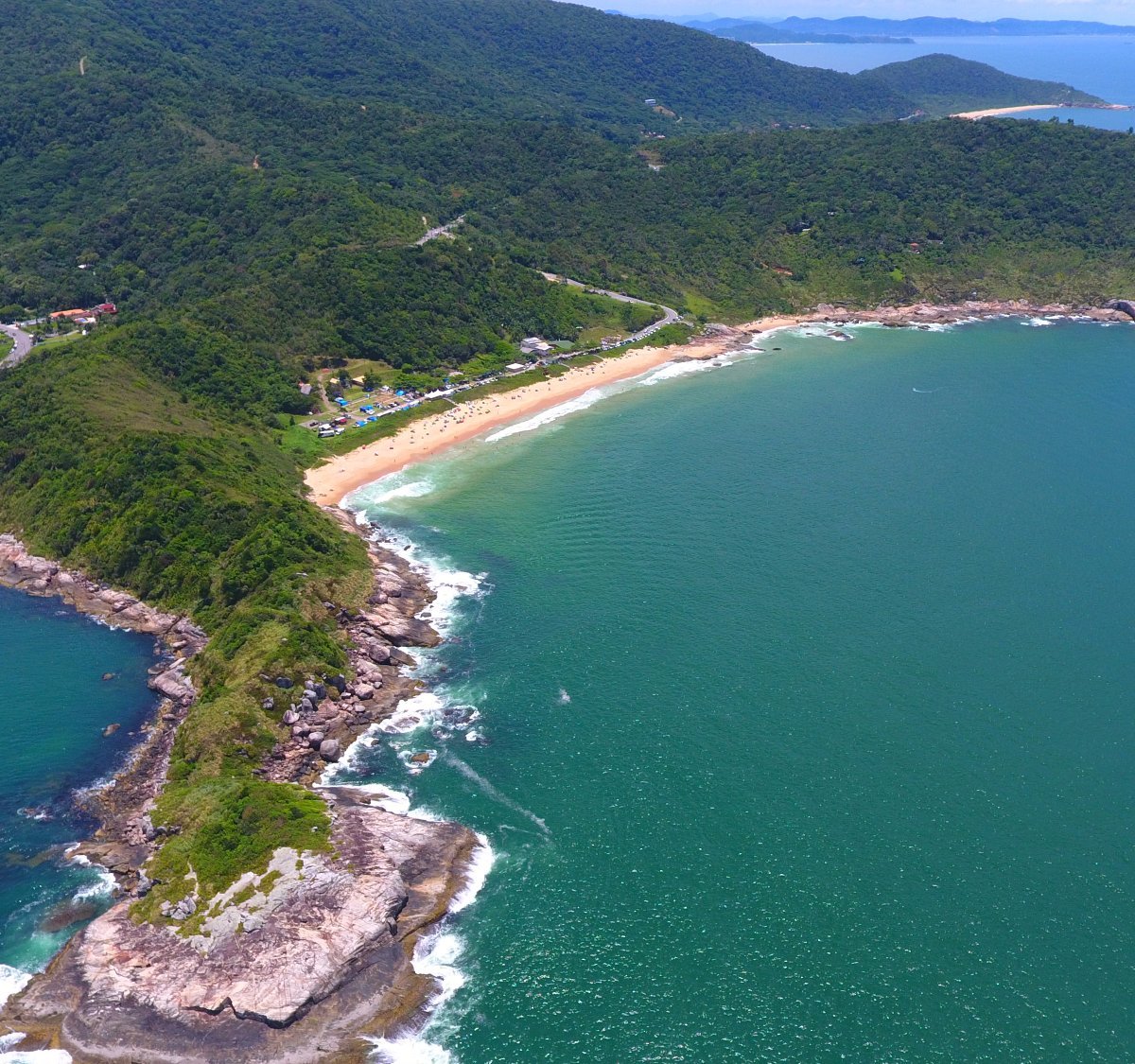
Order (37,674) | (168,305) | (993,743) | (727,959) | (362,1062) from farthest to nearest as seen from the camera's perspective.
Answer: (168,305)
(37,674)
(993,743)
(727,959)
(362,1062)

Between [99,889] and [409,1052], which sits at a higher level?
[99,889]

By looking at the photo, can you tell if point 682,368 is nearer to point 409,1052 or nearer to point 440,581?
point 440,581

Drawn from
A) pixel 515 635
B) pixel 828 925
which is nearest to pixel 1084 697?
pixel 828 925

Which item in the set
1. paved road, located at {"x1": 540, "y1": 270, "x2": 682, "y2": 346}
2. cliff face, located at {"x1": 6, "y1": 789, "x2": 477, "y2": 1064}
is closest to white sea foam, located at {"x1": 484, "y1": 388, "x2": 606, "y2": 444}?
paved road, located at {"x1": 540, "y1": 270, "x2": 682, "y2": 346}

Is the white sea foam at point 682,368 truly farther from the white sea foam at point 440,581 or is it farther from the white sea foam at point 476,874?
the white sea foam at point 476,874

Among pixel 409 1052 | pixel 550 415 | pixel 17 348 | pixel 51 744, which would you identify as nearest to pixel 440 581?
A: pixel 51 744

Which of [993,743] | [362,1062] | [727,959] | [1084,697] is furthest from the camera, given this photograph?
[1084,697]

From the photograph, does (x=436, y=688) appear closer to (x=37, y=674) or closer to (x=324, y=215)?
(x=37, y=674)
